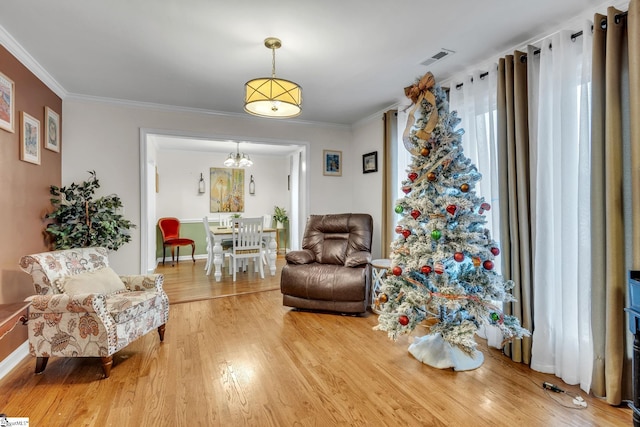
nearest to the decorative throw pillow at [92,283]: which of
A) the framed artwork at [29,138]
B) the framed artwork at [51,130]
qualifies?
the framed artwork at [29,138]

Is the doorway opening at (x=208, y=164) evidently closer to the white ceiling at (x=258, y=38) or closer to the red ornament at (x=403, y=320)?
the white ceiling at (x=258, y=38)

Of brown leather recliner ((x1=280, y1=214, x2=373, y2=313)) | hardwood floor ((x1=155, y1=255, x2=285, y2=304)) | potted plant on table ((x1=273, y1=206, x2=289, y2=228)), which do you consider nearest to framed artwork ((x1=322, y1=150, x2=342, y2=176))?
brown leather recliner ((x1=280, y1=214, x2=373, y2=313))

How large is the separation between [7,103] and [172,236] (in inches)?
170

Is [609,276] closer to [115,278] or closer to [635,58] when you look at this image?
[635,58]

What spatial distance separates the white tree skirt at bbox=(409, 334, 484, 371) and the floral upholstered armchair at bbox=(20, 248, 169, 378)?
2.19 m

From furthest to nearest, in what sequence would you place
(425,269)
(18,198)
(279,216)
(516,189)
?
(279,216) < (18,198) < (516,189) < (425,269)

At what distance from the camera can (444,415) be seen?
178 centimetres

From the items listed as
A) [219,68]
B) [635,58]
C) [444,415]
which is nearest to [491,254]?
[444,415]

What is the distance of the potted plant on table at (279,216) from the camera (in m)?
7.66

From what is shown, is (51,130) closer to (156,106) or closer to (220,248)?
(156,106)

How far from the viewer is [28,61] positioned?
8.81ft

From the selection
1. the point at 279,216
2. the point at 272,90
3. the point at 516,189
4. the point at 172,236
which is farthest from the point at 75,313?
the point at 279,216

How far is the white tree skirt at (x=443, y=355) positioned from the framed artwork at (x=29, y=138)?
360 centimetres

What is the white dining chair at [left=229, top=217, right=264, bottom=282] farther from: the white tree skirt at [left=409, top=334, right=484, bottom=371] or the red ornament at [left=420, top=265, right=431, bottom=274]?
the red ornament at [left=420, top=265, right=431, bottom=274]
